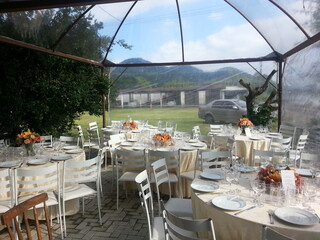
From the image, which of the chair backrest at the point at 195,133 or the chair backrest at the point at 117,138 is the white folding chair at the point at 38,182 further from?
the chair backrest at the point at 195,133

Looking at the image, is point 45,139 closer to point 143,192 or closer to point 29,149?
point 29,149

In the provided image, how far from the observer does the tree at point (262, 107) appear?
27.2 ft

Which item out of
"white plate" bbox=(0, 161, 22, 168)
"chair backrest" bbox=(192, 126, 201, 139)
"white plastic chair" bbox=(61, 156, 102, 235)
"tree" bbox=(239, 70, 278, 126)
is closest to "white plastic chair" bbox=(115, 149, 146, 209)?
"white plastic chair" bbox=(61, 156, 102, 235)

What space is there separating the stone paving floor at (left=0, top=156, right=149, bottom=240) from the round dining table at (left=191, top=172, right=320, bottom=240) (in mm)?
1398

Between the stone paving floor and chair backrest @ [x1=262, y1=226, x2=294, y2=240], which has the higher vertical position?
chair backrest @ [x1=262, y1=226, x2=294, y2=240]

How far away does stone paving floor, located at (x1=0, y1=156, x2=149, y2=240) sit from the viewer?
356 centimetres

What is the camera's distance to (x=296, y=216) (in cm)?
212

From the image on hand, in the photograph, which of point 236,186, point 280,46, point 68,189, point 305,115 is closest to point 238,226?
point 236,186

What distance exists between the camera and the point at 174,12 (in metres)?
7.68

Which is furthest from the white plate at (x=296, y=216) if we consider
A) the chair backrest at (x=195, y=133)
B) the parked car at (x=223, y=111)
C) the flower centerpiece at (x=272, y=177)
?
the parked car at (x=223, y=111)

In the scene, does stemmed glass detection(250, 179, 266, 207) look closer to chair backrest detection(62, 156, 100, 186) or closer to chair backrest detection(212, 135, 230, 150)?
chair backrest detection(62, 156, 100, 186)

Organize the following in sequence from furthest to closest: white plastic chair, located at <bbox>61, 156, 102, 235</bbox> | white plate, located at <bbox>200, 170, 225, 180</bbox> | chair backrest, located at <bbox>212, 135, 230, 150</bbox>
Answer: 1. chair backrest, located at <bbox>212, 135, 230, 150</bbox>
2. white plastic chair, located at <bbox>61, 156, 102, 235</bbox>
3. white plate, located at <bbox>200, 170, 225, 180</bbox>

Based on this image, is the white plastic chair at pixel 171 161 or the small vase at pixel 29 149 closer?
the white plastic chair at pixel 171 161

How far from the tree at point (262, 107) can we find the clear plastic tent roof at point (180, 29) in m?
1.08
